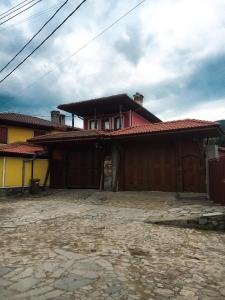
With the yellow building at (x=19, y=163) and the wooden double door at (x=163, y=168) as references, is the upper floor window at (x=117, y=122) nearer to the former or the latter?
the yellow building at (x=19, y=163)

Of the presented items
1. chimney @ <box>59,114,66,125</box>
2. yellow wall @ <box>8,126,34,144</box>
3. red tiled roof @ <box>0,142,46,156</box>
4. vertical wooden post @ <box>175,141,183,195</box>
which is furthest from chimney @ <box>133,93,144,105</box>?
vertical wooden post @ <box>175,141,183,195</box>

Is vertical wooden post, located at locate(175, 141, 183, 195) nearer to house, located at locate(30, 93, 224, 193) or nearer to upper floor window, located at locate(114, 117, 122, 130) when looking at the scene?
house, located at locate(30, 93, 224, 193)

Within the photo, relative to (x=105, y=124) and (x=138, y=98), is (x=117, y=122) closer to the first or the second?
(x=105, y=124)

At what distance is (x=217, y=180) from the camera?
11.5m

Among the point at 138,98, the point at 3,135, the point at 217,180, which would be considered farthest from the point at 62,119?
the point at 217,180

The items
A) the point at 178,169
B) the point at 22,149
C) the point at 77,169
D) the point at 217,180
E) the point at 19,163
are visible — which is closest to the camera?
the point at 217,180

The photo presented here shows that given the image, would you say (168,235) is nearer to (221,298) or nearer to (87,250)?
(87,250)

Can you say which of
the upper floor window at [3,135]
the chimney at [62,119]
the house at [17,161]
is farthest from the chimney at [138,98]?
the upper floor window at [3,135]

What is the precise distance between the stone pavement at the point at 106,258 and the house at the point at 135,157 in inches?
199

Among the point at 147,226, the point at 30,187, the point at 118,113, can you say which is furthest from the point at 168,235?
the point at 118,113

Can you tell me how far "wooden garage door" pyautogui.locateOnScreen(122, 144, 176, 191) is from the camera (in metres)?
15.8

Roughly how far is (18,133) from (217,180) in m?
18.1

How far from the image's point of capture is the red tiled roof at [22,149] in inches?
696

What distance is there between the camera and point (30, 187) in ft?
60.8
